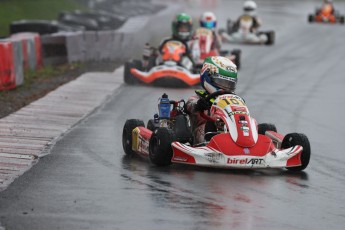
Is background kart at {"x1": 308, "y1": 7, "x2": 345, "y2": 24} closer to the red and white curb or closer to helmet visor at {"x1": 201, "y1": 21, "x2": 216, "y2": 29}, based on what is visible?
helmet visor at {"x1": 201, "y1": 21, "x2": 216, "y2": 29}

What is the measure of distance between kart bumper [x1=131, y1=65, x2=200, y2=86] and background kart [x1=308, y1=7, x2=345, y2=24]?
69.0ft

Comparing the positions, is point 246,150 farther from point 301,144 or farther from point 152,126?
point 152,126

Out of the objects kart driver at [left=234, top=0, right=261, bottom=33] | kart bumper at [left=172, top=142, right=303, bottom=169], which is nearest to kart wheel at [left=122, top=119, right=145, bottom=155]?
kart bumper at [left=172, top=142, right=303, bottom=169]

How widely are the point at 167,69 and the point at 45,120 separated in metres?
→ 5.42

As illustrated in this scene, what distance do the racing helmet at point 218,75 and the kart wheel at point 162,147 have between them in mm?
1062

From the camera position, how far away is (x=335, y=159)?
11.7m

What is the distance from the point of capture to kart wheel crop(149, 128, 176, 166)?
1027 cm

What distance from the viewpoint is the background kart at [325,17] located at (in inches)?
1542

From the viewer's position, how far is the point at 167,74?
18953mm

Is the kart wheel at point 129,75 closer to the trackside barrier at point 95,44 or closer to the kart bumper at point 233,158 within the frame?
the trackside barrier at point 95,44

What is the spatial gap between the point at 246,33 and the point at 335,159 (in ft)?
62.0

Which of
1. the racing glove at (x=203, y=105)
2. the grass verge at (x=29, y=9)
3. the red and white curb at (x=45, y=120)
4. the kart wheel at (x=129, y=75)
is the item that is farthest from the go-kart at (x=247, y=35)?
the racing glove at (x=203, y=105)

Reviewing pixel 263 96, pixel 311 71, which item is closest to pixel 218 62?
pixel 263 96

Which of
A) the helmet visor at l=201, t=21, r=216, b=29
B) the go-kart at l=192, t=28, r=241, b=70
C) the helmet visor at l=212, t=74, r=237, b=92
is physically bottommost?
the go-kart at l=192, t=28, r=241, b=70
